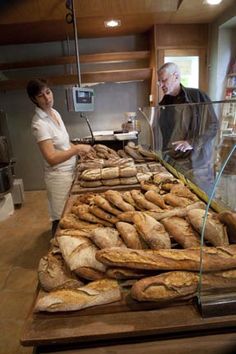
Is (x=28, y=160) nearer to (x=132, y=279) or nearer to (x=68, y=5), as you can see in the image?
(x=68, y=5)

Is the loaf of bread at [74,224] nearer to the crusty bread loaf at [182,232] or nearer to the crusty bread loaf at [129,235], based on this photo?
the crusty bread loaf at [129,235]

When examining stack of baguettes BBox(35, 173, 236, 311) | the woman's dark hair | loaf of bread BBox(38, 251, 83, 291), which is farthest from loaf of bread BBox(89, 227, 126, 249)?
the woman's dark hair

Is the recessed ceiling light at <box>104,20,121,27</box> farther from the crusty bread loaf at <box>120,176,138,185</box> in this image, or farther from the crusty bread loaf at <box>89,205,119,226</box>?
the crusty bread loaf at <box>89,205,119,226</box>

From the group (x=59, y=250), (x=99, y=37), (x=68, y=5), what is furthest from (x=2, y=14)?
(x=59, y=250)

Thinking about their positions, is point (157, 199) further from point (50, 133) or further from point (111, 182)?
point (50, 133)

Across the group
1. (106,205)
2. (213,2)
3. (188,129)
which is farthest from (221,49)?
(106,205)

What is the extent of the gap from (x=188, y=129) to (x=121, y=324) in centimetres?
154

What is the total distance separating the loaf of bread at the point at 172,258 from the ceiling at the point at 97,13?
10.2 ft

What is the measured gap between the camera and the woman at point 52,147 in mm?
1865

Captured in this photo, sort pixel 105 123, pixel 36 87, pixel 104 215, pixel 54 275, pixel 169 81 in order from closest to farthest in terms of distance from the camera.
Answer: pixel 54 275, pixel 104 215, pixel 36 87, pixel 169 81, pixel 105 123

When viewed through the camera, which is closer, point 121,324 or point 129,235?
point 121,324

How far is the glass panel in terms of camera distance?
3.88m

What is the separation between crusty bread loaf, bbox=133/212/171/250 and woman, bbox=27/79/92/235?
3.76 feet

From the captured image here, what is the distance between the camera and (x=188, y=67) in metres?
4.00
